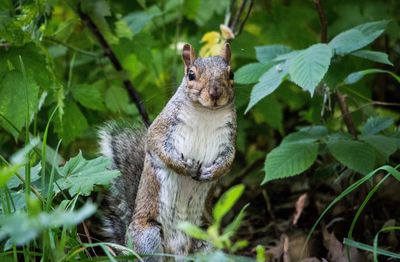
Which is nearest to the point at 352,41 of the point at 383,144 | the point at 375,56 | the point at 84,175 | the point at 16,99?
the point at 375,56

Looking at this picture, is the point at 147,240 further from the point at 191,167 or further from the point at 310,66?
the point at 310,66

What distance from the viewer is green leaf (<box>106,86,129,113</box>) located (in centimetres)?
322

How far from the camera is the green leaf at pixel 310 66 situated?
7.51 ft

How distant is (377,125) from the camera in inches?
111

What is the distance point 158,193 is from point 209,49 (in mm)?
963

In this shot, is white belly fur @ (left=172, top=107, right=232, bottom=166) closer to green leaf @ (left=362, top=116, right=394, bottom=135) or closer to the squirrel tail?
the squirrel tail

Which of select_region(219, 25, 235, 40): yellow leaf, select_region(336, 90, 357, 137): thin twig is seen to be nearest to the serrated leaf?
select_region(336, 90, 357, 137): thin twig

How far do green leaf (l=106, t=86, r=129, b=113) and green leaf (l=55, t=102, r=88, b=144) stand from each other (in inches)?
11.3

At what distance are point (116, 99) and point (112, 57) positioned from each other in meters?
0.20

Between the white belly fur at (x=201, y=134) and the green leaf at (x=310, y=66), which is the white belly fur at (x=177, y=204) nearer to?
the white belly fur at (x=201, y=134)

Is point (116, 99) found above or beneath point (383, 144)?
above

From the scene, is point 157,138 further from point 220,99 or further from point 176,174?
point 220,99

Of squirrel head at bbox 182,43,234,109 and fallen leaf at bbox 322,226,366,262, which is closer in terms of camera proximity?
squirrel head at bbox 182,43,234,109

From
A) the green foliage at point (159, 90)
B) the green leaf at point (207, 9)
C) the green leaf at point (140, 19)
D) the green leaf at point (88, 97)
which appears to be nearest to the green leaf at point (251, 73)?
the green foliage at point (159, 90)
